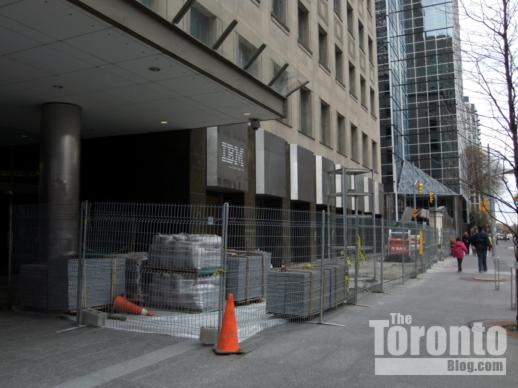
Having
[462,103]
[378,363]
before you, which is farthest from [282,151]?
[378,363]

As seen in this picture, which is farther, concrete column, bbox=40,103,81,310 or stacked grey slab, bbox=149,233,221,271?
concrete column, bbox=40,103,81,310

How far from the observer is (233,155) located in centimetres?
1566

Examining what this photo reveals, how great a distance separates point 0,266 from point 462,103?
1413 cm

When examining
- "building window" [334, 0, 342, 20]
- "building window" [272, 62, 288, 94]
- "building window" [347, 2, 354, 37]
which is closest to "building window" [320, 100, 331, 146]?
"building window" [334, 0, 342, 20]

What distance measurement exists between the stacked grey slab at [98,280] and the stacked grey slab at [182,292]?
60 centimetres

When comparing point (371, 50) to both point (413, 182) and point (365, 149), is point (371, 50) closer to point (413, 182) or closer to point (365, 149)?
point (365, 149)

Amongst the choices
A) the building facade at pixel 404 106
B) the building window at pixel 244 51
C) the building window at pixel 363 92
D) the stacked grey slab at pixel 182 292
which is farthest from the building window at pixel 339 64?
the stacked grey slab at pixel 182 292

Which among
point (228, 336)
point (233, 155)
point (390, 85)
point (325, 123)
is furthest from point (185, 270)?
point (390, 85)

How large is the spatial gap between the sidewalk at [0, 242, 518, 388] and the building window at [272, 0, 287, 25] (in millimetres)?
14367

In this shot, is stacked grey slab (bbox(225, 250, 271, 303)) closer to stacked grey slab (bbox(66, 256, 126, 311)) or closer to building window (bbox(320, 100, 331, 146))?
stacked grey slab (bbox(66, 256, 126, 311))

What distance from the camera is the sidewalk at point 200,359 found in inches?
220

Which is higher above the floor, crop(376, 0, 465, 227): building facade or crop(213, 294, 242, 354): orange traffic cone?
crop(376, 0, 465, 227): building facade

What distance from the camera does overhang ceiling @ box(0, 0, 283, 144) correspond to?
703cm

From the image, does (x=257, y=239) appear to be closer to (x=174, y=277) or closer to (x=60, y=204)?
(x=174, y=277)
